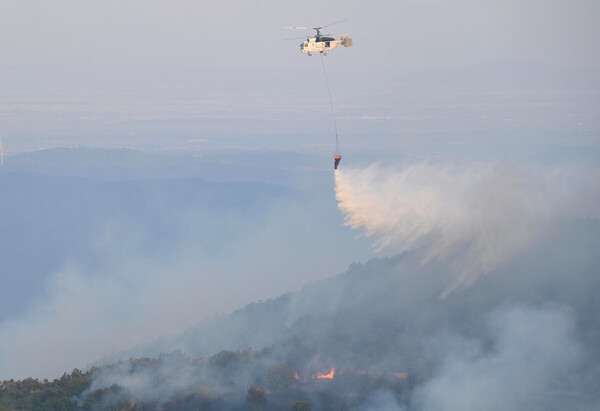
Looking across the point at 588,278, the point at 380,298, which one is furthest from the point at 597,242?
the point at 380,298

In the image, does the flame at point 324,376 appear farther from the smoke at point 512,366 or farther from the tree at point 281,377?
the smoke at point 512,366

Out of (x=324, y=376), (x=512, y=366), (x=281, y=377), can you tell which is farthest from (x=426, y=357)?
(x=281, y=377)

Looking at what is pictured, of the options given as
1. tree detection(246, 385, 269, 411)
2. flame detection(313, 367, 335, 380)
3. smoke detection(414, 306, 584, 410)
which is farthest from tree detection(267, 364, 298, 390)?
smoke detection(414, 306, 584, 410)

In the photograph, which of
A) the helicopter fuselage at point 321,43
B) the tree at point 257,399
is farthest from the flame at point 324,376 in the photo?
the helicopter fuselage at point 321,43

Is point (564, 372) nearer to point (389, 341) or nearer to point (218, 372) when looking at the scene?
point (389, 341)

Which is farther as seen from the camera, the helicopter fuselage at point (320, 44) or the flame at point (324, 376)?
the flame at point (324, 376)

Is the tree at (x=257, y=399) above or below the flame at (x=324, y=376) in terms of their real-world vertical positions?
above

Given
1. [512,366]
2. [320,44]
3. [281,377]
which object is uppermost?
[320,44]

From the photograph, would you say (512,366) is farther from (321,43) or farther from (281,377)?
(321,43)

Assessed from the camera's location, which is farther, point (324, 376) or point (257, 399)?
point (324, 376)
